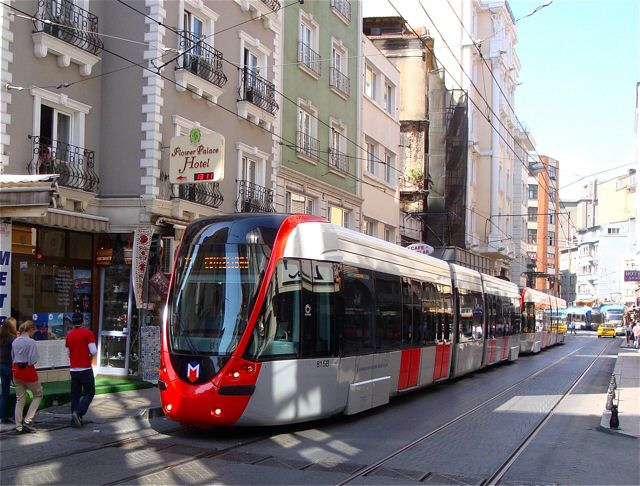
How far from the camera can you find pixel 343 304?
11.7 meters

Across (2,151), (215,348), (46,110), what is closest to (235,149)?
(46,110)

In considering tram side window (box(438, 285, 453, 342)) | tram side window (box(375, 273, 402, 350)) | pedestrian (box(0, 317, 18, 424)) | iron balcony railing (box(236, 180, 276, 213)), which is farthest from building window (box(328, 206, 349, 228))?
pedestrian (box(0, 317, 18, 424))

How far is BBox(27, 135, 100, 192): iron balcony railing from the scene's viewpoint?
598 inches

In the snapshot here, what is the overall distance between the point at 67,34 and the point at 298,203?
35.1ft

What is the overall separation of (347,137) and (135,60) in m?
12.3

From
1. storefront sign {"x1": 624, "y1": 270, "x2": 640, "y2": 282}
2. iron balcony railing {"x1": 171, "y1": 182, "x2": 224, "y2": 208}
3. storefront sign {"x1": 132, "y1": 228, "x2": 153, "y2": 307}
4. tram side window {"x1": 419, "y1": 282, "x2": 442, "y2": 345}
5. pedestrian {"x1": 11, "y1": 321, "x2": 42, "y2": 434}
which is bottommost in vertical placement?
pedestrian {"x1": 11, "y1": 321, "x2": 42, "y2": 434}

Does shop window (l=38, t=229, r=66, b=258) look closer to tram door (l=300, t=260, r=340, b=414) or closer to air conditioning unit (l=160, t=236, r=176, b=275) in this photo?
air conditioning unit (l=160, t=236, r=176, b=275)

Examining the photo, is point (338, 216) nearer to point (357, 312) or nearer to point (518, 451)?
point (357, 312)

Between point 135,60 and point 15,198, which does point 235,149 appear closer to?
point 135,60

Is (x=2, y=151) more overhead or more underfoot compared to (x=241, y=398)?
more overhead

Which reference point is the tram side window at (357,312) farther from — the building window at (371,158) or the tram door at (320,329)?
the building window at (371,158)

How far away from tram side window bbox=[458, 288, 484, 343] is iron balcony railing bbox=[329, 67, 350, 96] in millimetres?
9873

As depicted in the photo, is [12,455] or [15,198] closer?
[12,455]

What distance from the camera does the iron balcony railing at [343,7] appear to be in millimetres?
27714
